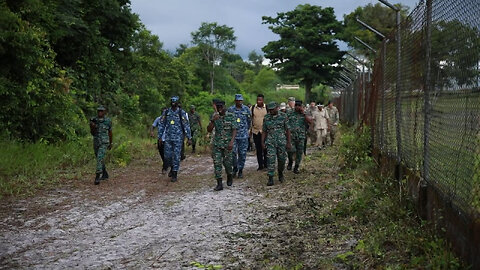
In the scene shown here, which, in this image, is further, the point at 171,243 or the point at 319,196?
the point at 319,196

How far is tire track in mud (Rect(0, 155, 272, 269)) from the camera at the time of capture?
197 inches

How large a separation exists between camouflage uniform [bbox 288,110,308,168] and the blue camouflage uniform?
2335mm

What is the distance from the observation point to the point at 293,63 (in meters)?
42.2

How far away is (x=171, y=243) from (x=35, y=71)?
7.50 m

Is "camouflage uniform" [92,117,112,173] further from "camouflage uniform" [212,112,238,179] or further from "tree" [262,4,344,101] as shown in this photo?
"tree" [262,4,344,101]

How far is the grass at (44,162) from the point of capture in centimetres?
930

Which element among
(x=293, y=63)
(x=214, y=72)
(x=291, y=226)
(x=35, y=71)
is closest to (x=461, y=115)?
(x=291, y=226)

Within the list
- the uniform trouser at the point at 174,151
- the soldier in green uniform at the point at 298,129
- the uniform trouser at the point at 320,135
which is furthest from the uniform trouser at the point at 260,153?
the uniform trouser at the point at 320,135

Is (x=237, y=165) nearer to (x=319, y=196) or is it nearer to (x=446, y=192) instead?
(x=319, y=196)

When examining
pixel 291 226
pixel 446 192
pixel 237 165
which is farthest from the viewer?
pixel 237 165

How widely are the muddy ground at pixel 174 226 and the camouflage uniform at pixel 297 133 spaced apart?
2.89ft

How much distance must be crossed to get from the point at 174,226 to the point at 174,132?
12.7 ft

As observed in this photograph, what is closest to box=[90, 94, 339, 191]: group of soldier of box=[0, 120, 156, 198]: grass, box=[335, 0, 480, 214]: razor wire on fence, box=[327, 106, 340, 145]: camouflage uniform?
box=[0, 120, 156, 198]: grass

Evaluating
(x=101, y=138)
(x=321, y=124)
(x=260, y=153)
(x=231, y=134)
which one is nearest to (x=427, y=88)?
(x=231, y=134)
